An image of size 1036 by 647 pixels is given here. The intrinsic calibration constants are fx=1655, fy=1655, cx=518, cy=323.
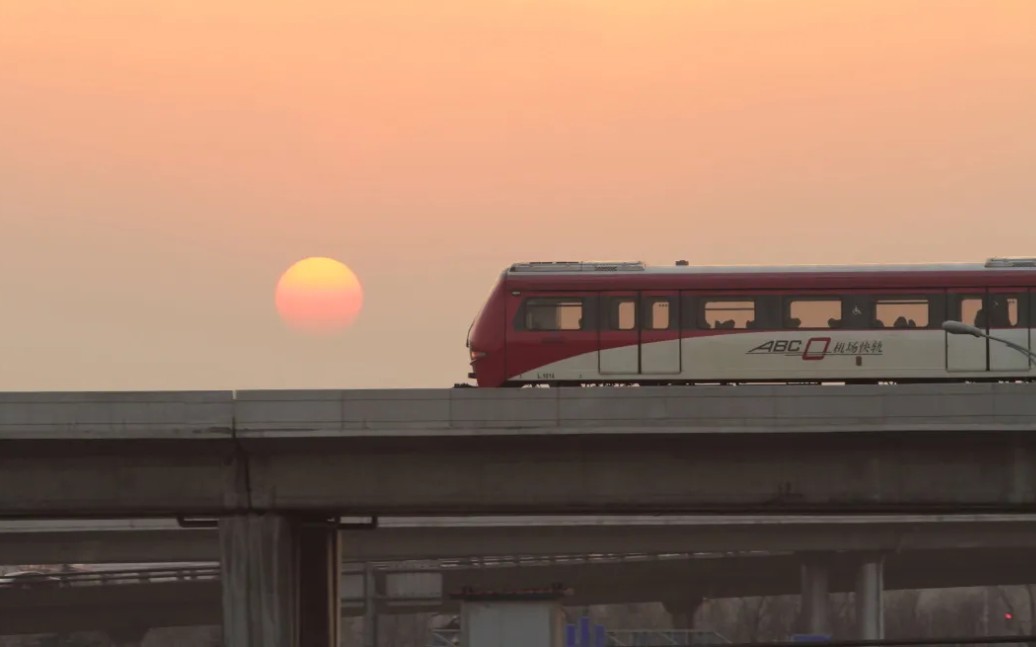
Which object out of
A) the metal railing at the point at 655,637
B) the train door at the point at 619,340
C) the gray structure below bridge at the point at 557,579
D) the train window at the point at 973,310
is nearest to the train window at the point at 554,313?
the train door at the point at 619,340

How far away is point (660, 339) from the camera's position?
41625 millimetres

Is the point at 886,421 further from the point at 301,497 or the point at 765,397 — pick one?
the point at 301,497

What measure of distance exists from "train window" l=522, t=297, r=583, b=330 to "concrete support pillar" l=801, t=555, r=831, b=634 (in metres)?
59.3

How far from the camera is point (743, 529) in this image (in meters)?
78.6

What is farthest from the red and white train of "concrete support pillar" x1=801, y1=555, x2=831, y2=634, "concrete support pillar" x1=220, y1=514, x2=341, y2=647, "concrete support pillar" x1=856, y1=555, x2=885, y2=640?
"concrete support pillar" x1=801, y1=555, x2=831, y2=634

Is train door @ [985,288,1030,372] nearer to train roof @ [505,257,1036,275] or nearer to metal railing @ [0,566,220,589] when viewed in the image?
train roof @ [505,257,1036,275]

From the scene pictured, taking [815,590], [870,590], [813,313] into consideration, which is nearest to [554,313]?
[813,313]

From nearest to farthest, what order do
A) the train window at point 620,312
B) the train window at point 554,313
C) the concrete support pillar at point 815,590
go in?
1. the train window at point 620,312
2. the train window at point 554,313
3. the concrete support pillar at point 815,590

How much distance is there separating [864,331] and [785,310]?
203 cm

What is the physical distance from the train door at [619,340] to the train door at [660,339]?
0.18 m

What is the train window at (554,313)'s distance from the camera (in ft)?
137

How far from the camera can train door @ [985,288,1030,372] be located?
41.2 metres

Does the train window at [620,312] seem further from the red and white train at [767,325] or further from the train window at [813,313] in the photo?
the train window at [813,313]

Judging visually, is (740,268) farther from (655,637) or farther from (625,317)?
(655,637)
